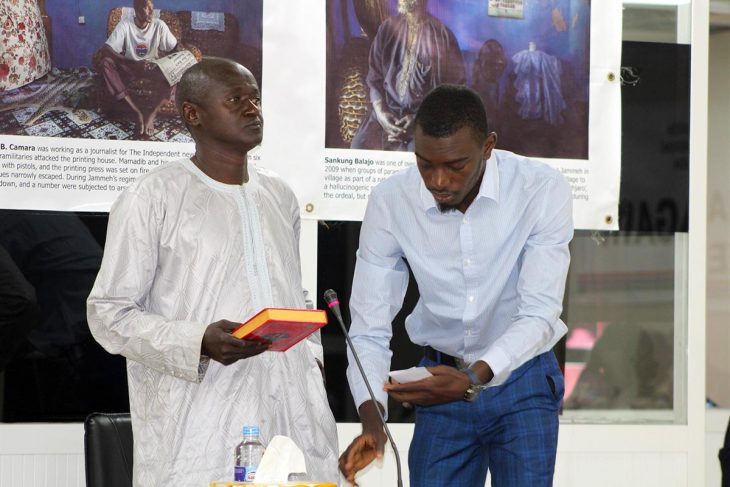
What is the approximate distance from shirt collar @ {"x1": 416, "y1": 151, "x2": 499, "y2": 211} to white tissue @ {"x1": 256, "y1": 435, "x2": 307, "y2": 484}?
1116 millimetres

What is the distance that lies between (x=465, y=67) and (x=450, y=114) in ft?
4.97

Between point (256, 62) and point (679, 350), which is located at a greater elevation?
point (256, 62)

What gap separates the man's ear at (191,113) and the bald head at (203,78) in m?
0.01

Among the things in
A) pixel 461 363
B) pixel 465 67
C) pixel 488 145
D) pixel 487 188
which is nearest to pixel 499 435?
pixel 461 363

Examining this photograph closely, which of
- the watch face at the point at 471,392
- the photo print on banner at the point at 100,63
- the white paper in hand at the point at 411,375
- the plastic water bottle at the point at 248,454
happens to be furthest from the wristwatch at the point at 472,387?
the photo print on banner at the point at 100,63

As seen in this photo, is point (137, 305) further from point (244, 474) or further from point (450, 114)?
point (450, 114)

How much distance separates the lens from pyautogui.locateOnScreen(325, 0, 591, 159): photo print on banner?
418 centimetres

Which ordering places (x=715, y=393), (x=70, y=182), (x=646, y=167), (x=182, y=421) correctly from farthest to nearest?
(x=715, y=393) < (x=646, y=167) < (x=70, y=182) < (x=182, y=421)

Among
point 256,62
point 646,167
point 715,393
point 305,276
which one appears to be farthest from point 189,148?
point 715,393

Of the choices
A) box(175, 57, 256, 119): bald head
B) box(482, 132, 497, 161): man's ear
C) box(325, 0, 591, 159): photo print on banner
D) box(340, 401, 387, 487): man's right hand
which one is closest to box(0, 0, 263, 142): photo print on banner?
box(325, 0, 591, 159): photo print on banner

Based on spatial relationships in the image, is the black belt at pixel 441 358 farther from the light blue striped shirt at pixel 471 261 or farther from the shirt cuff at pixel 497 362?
the shirt cuff at pixel 497 362

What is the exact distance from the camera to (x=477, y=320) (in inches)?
118

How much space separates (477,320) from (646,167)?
6.19 ft

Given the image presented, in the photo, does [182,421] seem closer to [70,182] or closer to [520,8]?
[70,182]
